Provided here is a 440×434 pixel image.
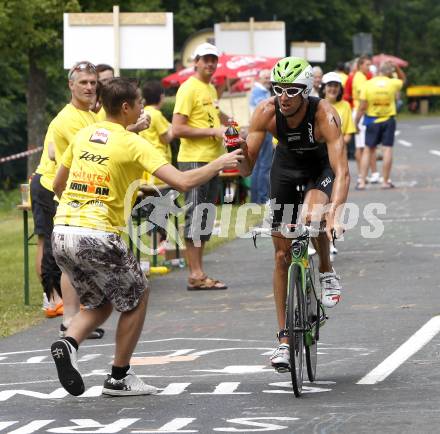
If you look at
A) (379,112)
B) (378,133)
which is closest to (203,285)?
(378,133)

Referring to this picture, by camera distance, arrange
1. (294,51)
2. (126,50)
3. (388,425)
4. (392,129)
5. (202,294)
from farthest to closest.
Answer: (294,51)
(392,129)
(126,50)
(202,294)
(388,425)

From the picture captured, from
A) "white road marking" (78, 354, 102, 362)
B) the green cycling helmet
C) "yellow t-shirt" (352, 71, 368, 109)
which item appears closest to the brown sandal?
"white road marking" (78, 354, 102, 362)

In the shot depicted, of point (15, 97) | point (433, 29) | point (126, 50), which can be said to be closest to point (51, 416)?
point (126, 50)

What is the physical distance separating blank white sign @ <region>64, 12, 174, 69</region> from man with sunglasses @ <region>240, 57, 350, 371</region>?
27.5 feet

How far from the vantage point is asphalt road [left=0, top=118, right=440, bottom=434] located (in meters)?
8.28

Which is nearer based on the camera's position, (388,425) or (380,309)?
(388,425)

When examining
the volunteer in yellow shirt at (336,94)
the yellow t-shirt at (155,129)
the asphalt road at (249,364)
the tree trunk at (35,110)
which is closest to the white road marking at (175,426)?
the asphalt road at (249,364)

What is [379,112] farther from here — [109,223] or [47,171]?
[109,223]

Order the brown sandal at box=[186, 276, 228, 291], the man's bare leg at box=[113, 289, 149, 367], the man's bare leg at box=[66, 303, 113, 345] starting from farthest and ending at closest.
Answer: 1. the brown sandal at box=[186, 276, 228, 291]
2. the man's bare leg at box=[113, 289, 149, 367]
3. the man's bare leg at box=[66, 303, 113, 345]

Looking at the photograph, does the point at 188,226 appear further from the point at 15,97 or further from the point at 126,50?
the point at 15,97

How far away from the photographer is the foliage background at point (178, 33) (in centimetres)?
2778

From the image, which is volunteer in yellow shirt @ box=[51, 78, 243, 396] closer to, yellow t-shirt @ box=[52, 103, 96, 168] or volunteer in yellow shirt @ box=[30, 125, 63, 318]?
yellow t-shirt @ box=[52, 103, 96, 168]

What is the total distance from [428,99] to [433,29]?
8956 mm

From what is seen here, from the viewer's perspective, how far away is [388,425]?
7.95 m
